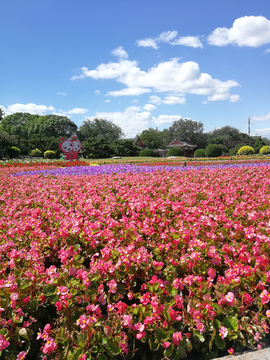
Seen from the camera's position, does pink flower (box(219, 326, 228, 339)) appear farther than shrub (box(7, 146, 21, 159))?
No

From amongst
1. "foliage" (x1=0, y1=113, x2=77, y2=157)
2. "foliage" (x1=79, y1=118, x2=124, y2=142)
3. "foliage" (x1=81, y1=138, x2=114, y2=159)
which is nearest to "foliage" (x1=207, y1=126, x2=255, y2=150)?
"foliage" (x1=79, y1=118, x2=124, y2=142)

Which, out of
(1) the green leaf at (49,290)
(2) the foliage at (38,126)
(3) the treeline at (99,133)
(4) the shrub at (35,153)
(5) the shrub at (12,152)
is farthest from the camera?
(2) the foliage at (38,126)

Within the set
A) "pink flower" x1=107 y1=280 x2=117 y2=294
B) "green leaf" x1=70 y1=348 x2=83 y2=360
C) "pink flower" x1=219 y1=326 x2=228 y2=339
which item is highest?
"pink flower" x1=107 y1=280 x2=117 y2=294

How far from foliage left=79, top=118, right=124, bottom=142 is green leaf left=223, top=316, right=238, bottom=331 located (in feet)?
202

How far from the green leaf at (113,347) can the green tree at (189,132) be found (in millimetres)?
64337

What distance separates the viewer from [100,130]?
62906 millimetres

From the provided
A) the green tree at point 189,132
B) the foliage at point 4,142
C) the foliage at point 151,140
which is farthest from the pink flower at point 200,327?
the green tree at point 189,132

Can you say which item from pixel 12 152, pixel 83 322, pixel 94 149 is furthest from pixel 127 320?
pixel 94 149

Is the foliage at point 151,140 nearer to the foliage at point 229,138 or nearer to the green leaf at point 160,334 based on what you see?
the foliage at point 229,138

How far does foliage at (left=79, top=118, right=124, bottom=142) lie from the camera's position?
6231cm

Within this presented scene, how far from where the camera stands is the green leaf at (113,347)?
53.1 inches

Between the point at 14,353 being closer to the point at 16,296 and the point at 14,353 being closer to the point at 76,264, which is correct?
the point at 16,296

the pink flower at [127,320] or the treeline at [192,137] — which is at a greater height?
the treeline at [192,137]

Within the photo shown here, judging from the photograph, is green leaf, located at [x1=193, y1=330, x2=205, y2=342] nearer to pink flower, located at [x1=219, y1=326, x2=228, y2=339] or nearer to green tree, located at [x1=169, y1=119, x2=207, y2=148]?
pink flower, located at [x1=219, y1=326, x2=228, y2=339]
